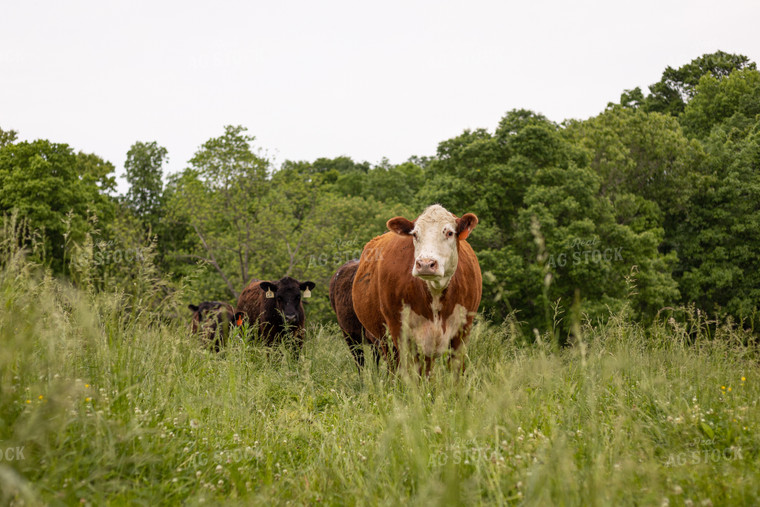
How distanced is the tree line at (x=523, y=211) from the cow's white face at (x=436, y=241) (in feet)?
36.8

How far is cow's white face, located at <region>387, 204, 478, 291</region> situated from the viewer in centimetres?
515

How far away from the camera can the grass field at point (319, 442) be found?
7.71 feet

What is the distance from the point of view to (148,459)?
269cm

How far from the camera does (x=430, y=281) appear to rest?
18.6ft

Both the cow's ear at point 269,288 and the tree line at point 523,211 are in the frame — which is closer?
the cow's ear at point 269,288

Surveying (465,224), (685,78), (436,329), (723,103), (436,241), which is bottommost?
(436,329)

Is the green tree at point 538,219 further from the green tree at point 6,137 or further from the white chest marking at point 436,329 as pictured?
the green tree at point 6,137

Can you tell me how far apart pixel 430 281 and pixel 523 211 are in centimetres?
1618

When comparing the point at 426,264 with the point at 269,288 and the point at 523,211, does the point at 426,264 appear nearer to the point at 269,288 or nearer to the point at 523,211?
the point at 269,288

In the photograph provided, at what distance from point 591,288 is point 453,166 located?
313 inches

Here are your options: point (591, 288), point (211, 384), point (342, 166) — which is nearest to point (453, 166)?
point (591, 288)

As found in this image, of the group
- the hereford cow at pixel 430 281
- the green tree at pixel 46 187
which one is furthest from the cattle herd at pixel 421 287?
the green tree at pixel 46 187

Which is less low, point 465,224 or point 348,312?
point 465,224

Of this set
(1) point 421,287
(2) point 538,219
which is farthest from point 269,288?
(2) point 538,219
